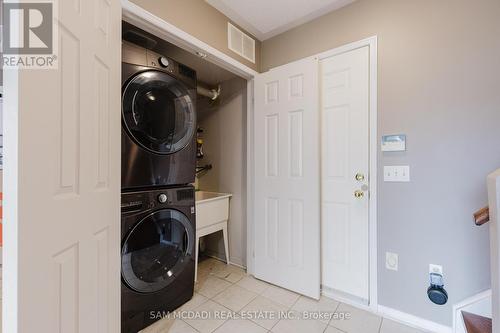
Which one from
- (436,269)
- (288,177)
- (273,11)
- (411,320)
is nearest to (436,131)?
(436,269)

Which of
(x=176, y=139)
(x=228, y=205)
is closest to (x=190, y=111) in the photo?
(x=176, y=139)

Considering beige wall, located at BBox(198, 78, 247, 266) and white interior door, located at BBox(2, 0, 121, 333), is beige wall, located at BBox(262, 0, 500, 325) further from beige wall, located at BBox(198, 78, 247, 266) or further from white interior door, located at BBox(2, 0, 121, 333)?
white interior door, located at BBox(2, 0, 121, 333)

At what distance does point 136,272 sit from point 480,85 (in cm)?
248

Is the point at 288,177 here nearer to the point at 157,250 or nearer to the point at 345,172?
the point at 345,172

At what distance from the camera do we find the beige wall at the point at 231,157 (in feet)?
7.88

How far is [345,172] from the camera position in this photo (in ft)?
5.76

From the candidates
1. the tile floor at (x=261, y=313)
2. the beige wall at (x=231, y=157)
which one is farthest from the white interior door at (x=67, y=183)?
the beige wall at (x=231, y=157)

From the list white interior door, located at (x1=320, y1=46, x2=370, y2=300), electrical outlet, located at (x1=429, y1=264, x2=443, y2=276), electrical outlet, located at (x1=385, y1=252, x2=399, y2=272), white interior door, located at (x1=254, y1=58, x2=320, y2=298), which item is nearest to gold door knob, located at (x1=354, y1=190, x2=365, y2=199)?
white interior door, located at (x1=320, y1=46, x2=370, y2=300)

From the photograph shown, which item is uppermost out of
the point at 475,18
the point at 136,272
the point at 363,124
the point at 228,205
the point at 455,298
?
the point at 475,18

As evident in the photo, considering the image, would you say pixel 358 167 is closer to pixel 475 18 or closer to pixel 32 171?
pixel 475 18

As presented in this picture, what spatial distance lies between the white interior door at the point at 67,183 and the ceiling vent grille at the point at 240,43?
1048 millimetres

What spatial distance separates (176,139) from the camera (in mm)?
1639

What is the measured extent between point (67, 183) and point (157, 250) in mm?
992

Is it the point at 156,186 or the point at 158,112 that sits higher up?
the point at 158,112
